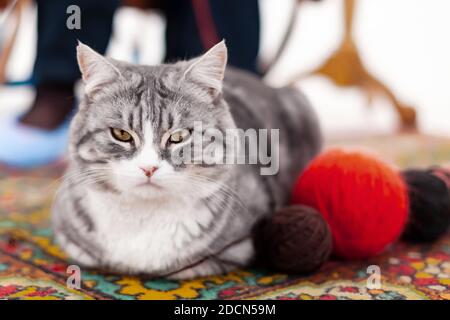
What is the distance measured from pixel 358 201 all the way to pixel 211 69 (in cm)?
39

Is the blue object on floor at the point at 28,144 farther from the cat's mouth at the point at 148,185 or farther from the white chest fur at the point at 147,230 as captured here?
the cat's mouth at the point at 148,185

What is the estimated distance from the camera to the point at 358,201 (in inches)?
47.4

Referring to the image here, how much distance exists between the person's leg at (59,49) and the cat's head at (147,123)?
482mm

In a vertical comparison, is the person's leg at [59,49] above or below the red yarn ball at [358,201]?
above

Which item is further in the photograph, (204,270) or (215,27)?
(215,27)

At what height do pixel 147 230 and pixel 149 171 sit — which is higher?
pixel 149 171

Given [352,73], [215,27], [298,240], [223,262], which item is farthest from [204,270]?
[352,73]

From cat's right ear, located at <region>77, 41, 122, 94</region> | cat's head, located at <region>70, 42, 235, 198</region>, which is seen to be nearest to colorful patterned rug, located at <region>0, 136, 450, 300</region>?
cat's head, located at <region>70, 42, 235, 198</region>

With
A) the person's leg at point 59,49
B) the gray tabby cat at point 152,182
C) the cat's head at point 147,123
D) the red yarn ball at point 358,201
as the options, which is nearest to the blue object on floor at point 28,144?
the person's leg at point 59,49

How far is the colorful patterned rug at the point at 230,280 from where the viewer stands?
1.09 metres

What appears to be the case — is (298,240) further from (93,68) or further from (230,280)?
(93,68)
